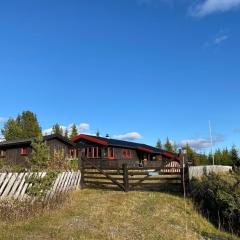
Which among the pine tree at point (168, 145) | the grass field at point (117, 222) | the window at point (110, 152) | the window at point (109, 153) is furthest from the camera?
the pine tree at point (168, 145)

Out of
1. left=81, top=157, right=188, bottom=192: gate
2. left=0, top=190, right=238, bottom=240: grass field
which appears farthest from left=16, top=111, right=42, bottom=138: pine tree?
left=0, top=190, right=238, bottom=240: grass field

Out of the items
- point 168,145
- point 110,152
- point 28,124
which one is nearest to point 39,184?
point 110,152

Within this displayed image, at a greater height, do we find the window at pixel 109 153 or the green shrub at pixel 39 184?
the window at pixel 109 153

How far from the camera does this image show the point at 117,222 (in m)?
10.7

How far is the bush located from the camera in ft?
37.3

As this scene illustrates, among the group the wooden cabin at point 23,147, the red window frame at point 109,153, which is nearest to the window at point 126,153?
the red window frame at point 109,153

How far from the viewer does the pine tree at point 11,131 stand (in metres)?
66.5

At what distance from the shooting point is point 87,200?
48.5 ft

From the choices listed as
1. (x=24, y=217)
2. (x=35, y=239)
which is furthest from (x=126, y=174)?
(x=35, y=239)

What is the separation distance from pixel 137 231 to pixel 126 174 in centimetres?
816

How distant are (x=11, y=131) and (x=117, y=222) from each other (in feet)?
196

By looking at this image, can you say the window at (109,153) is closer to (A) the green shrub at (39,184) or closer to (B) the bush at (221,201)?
(B) the bush at (221,201)

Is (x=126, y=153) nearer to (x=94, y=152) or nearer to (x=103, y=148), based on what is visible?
(x=103, y=148)

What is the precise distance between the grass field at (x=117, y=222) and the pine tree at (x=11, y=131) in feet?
176
